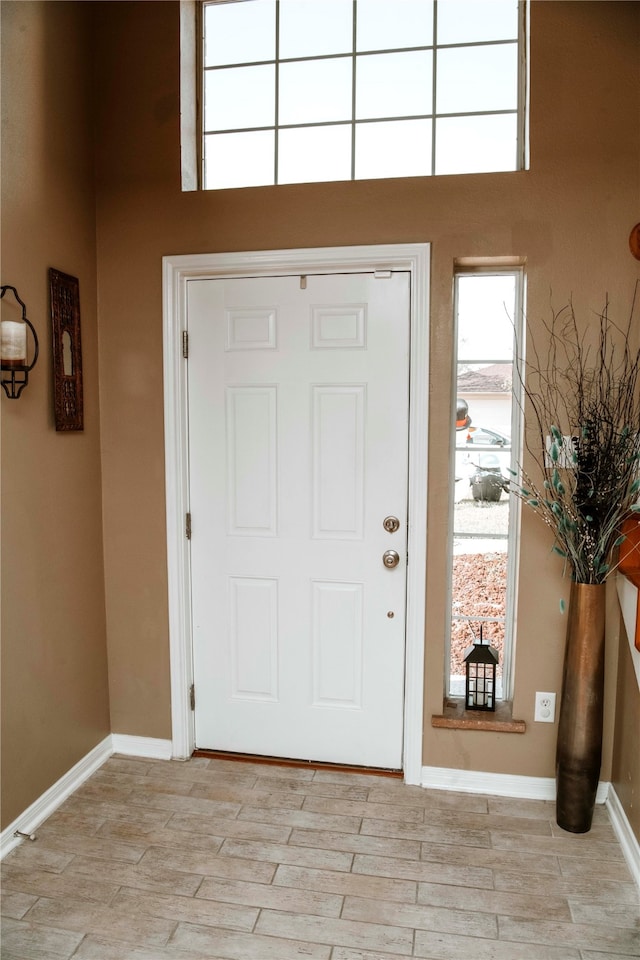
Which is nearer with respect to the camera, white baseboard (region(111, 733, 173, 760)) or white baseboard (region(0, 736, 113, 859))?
white baseboard (region(0, 736, 113, 859))

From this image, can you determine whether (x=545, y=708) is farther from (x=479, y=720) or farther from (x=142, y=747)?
(x=142, y=747)

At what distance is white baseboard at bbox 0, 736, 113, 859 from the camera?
2260 millimetres

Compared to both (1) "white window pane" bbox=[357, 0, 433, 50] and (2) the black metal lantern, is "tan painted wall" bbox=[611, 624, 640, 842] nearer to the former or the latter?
(2) the black metal lantern

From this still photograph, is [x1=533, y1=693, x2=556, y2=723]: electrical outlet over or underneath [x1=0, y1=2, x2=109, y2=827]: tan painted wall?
underneath

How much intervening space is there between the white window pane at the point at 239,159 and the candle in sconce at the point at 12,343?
107 cm

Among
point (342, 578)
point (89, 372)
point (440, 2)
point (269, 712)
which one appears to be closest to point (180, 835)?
point (269, 712)

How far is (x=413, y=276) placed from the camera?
2.51 metres

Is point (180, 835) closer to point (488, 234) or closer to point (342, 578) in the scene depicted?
point (342, 578)

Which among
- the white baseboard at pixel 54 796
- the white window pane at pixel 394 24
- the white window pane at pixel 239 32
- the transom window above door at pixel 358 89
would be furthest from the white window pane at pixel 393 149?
the white baseboard at pixel 54 796

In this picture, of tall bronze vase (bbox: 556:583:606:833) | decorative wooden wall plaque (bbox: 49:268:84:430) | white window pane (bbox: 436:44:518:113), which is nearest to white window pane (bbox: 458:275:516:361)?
white window pane (bbox: 436:44:518:113)

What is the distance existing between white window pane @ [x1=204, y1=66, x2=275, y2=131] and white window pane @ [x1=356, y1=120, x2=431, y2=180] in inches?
15.7

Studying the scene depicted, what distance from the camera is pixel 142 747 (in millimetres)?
2891

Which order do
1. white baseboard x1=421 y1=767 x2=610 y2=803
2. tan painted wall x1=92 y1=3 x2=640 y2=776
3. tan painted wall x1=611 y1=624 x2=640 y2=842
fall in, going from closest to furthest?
tan painted wall x1=611 y1=624 x2=640 y2=842 < tan painted wall x1=92 y1=3 x2=640 y2=776 < white baseboard x1=421 y1=767 x2=610 y2=803

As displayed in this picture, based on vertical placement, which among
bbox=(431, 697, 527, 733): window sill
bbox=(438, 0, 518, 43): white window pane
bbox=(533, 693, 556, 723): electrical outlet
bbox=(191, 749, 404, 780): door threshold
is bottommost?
bbox=(191, 749, 404, 780): door threshold
